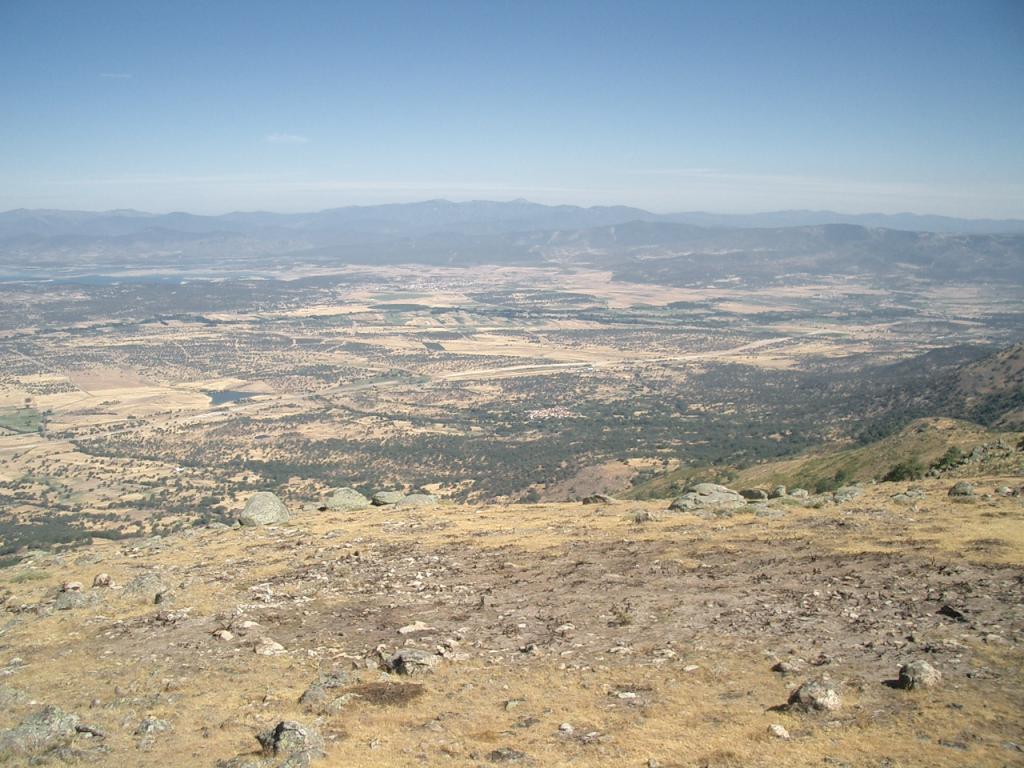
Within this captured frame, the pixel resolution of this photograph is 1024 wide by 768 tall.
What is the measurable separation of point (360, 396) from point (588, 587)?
372 feet

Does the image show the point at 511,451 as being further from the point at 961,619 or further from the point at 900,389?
the point at 961,619

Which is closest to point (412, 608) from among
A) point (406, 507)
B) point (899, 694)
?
point (899, 694)

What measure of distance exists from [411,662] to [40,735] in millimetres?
5996

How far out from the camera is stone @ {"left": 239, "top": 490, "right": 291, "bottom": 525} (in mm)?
28141

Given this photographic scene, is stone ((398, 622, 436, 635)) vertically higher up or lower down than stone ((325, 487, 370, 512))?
higher up

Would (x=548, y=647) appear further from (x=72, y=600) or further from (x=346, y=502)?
(x=346, y=502)

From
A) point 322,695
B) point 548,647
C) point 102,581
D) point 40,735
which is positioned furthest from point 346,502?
point 40,735

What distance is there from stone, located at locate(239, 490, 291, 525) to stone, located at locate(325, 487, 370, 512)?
7.61ft

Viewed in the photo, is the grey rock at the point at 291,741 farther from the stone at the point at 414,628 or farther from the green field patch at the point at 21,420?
the green field patch at the point at 21,420

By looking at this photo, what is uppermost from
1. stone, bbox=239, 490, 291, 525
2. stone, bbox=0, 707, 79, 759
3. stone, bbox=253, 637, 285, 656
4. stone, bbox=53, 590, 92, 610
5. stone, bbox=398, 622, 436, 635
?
stone, bbox=0, 707, 79, 759

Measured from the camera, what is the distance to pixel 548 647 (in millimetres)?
14398

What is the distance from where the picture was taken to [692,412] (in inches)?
4412

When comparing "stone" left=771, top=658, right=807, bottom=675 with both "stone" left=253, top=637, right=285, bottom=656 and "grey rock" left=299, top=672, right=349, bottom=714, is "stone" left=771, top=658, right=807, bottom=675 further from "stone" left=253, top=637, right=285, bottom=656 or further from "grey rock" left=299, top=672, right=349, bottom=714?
"stone" left=253, top=637, right=285, bottom=656

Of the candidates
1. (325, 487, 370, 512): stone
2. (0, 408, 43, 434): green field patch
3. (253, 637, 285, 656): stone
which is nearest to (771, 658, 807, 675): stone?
(253, 637, 285, 656): stone
